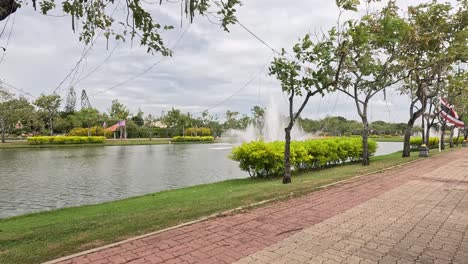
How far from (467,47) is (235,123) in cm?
6348

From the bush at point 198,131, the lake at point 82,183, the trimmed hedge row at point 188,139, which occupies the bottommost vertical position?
the lake at point 82,183

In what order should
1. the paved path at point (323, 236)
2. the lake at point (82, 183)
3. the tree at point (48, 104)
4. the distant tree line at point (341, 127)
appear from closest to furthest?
the paved path at point (323, 236) < the lake at point (82, 183) < the tree at point (48, 104) < the distant tree line at point (341, 127)

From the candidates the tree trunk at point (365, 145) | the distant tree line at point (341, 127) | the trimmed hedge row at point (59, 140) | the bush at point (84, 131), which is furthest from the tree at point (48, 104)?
the tree trunk at point (365, 145)

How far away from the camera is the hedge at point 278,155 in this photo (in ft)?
40.7

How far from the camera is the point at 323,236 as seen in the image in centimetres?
491

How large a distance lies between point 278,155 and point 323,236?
7546 mm

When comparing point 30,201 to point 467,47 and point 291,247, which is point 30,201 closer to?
point 291,247

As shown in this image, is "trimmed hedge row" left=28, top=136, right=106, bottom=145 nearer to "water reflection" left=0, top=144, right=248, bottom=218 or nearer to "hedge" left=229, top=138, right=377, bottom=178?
"water reflection" left=0, top=144, right=248, bottom=218

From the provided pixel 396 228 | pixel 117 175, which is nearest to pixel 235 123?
pixel 117 175

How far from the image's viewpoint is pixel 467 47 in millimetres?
16281

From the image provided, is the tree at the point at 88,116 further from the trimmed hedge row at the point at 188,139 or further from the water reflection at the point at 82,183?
the water reflection at the point at 82,183

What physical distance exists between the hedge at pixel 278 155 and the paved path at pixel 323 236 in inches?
189

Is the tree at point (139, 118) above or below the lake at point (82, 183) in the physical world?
above

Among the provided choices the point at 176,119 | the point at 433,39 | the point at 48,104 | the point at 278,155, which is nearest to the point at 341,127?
the point at 176,119
